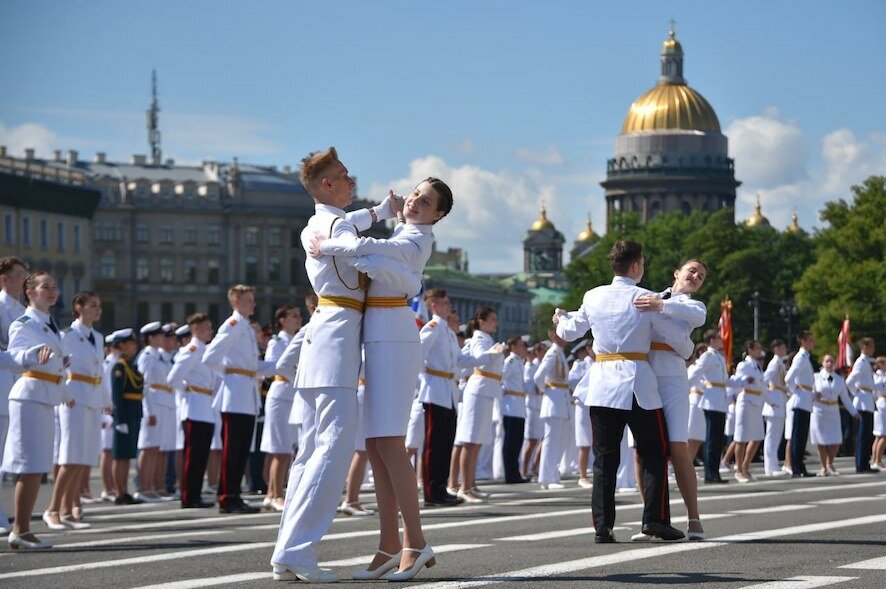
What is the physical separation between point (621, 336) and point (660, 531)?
1.30m

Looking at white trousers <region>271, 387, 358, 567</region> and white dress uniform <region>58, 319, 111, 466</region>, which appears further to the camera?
white dress uniform <region>58, 319, 111, 466</region>

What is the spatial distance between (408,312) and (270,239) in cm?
15859

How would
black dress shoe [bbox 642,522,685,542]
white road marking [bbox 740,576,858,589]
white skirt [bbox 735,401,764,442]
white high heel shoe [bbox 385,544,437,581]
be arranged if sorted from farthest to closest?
white skirt [bbox 735,401,764,442] < black dress shoe [bbox 642,522,685,542] < white high heel shoe [bbox 385,544,437,581] < white road marking [bbox 740,576,858,589]

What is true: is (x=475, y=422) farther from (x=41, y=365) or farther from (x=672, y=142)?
(x=672, y=142)

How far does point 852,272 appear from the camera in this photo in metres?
75.6

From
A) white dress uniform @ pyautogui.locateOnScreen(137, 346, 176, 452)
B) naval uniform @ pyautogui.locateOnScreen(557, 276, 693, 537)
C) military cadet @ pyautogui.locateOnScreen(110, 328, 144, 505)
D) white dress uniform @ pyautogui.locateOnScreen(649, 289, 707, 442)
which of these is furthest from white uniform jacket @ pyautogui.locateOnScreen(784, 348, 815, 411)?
naval uniform @ pyautogui.locateOnScreen(557, 276, 693, 537)

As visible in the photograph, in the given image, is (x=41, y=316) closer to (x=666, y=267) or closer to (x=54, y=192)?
(x=54, y=192)

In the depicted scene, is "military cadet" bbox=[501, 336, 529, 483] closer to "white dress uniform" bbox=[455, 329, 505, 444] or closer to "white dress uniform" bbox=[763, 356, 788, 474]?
"white dress uniform" bbox=[763, 356, 788, 474]

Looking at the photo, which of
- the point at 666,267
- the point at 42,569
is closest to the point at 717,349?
the point at 42,569

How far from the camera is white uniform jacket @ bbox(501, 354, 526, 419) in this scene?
25828 millimetres

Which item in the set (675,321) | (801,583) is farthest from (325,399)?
(675,321)

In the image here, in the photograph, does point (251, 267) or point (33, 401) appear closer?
point (33, 401)

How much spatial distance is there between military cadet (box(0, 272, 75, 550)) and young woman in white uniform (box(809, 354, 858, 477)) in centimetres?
1519

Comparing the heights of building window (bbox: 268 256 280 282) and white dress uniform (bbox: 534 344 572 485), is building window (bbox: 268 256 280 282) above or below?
above
